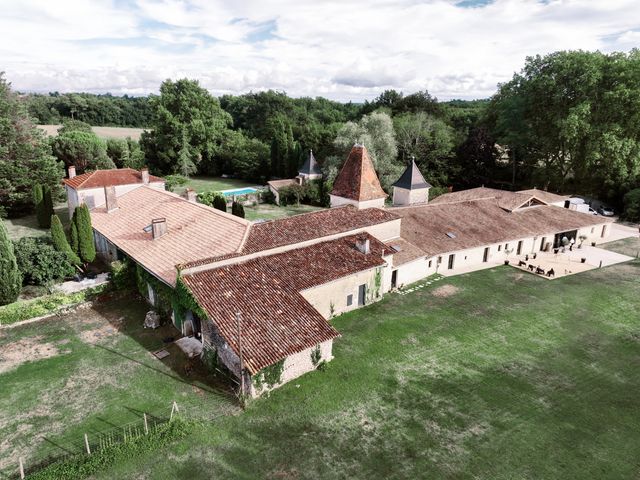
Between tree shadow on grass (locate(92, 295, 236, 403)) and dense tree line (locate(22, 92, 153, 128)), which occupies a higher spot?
dense tree line (locate(22, 92, 153, 128))

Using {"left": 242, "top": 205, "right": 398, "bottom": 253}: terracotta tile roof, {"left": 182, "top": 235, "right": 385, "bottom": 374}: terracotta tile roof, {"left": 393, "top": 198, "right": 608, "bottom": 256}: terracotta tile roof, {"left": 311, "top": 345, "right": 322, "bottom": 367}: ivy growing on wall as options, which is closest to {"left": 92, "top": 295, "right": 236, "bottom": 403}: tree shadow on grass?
{"left": 182, "top": 235, "right": 385, "bottom": 374}: terracotta tile roof

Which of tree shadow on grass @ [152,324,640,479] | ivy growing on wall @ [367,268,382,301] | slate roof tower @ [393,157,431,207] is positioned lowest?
tree shadow on grass @ [152,324,640,479]

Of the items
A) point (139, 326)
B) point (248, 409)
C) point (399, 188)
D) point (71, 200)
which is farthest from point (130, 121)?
point (248, 409)

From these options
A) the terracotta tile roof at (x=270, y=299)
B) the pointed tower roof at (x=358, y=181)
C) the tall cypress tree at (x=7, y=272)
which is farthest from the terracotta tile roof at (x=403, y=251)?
the tall cypress tree at (x=7, y=272)

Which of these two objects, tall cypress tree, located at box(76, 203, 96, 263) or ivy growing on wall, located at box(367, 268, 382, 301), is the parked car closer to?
ivy growing on wall, located at box(367, 268, 382, 301)

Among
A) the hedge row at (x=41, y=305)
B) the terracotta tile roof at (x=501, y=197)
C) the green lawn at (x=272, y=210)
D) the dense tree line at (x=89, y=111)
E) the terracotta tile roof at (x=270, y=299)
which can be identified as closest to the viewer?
the terracotta tile roof at (x=270, y=299)

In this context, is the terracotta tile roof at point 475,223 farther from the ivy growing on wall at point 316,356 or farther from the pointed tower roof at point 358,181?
the ivy growing on wall at point 316,356

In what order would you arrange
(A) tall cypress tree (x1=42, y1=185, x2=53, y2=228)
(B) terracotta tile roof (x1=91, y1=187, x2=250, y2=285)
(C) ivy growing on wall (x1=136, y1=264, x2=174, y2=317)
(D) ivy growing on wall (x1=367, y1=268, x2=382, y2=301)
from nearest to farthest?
(C) ivy growing on wall (x1=136, y1=264, x2=174, y2=317), (B) terracotta tile roof (x1=91, y1=187, x2=250, y2=285), (D) ivy growing on wall (x1=367, y1=268, x2=382, y2=301), (A) tall cypress tree (x1=42, y1=185, x2=53, y2=228)

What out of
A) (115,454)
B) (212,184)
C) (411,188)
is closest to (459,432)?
(115,454)
